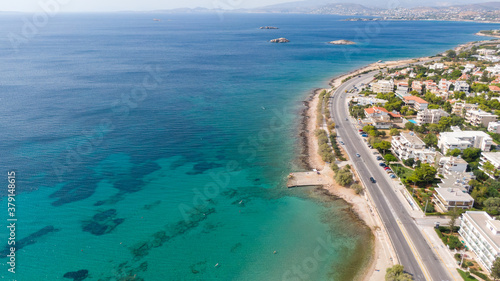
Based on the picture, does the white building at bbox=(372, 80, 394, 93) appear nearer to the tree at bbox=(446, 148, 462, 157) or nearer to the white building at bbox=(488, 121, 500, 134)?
the white building at bbox=(488, 121, 500, 134)

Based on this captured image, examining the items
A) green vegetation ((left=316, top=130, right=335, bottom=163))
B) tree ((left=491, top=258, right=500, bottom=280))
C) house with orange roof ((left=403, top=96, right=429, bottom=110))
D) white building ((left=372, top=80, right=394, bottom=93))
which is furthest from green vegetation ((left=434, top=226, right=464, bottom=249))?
white building ((left=372, top=80, right=394, bottom=93))

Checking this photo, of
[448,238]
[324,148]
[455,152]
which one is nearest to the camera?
[448,238]

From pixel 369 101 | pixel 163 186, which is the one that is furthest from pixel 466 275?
pixel 369 101

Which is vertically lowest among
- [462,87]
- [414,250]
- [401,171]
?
[414,250]

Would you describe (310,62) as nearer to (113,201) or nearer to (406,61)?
(406,61)

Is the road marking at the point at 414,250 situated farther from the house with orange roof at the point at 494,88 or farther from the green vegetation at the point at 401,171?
the house with orange roof at the point at 494,88

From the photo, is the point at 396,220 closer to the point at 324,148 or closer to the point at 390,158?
the point at 390,158

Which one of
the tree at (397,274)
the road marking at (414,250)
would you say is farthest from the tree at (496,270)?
the tree at (397,274)
